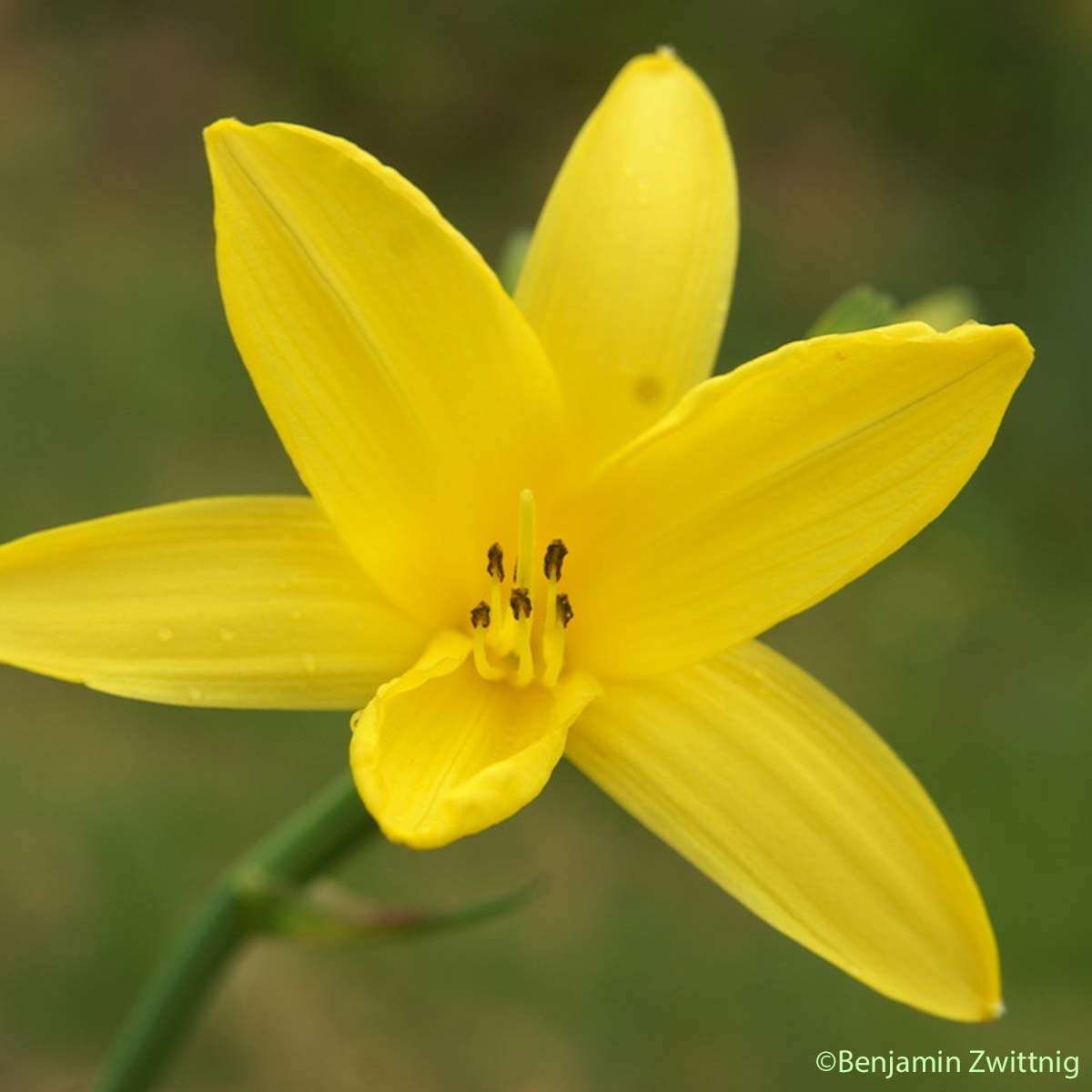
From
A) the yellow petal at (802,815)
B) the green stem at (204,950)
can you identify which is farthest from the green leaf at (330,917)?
the yellow petal at (802,815)

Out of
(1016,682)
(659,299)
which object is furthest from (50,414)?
(659,299)

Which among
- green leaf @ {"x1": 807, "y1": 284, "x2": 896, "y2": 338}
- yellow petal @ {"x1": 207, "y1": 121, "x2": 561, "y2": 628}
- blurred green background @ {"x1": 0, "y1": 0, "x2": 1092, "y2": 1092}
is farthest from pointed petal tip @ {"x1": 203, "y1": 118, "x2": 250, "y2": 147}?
blurred green background @ {"x1": 0, "y1": 0, "x2": 1092, "y2": 1092}

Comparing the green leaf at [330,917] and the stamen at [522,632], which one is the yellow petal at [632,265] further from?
the green leaf at [330,917]

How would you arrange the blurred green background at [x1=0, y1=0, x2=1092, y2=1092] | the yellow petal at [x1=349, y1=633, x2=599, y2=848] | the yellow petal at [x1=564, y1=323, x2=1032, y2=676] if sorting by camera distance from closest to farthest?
the yellow petal at [x1=349, y1=633, x2=599, y2=848] → the yellow petal at [x1=564, y1=323, x2=1032, y2=676] → the blurred green background at [x1=0, y1=0, x2=1092, y2=1092]

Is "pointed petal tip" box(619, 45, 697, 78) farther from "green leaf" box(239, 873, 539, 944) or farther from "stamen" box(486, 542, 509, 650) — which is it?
"green leaf" box(239, 873, 539, 944)

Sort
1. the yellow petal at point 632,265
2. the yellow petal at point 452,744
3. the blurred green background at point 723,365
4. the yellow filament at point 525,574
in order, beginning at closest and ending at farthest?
the yellow petal at point 452,744
the yellow filament at point 525,574
the yellow petal at point 632,265
the blurred green background at point 723,365

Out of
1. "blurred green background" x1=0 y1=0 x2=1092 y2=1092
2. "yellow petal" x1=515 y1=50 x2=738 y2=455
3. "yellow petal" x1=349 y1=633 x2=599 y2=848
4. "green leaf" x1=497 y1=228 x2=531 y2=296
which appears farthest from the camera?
"blurred green background" x1=0 y1=0 x2=1092 y2=1092
